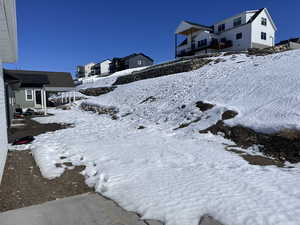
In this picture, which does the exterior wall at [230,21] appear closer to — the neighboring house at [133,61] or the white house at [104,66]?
the neighboring house at [133,61]

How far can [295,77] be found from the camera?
8539 millimetres

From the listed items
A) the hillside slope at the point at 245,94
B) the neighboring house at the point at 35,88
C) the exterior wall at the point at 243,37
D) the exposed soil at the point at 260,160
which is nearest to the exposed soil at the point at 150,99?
the hillside slope at the point at 245,94

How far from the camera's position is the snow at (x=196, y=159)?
10.4 ft

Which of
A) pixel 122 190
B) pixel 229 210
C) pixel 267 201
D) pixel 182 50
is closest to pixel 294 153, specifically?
pixel 267 201

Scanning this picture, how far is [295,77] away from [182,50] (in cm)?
3376

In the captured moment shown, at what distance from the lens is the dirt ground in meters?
3.65

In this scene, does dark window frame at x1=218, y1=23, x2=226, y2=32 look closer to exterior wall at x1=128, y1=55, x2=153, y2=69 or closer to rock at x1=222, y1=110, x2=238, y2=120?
exterior wall at x1=128, y1=55, x2=153, y2=69

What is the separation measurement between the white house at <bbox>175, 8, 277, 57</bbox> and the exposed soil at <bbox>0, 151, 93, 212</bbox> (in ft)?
109

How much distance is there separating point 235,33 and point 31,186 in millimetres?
35871

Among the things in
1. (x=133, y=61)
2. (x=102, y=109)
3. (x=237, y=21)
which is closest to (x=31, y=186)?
(x=102, y=109)

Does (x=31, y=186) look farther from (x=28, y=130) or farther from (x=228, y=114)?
(x=28, y=130)

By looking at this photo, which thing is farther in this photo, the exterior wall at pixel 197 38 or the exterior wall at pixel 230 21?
the exterior wall at pixel 197 38

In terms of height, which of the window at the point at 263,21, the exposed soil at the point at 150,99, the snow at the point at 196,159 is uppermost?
the window at the point at 263,21

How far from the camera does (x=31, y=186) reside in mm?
4215
